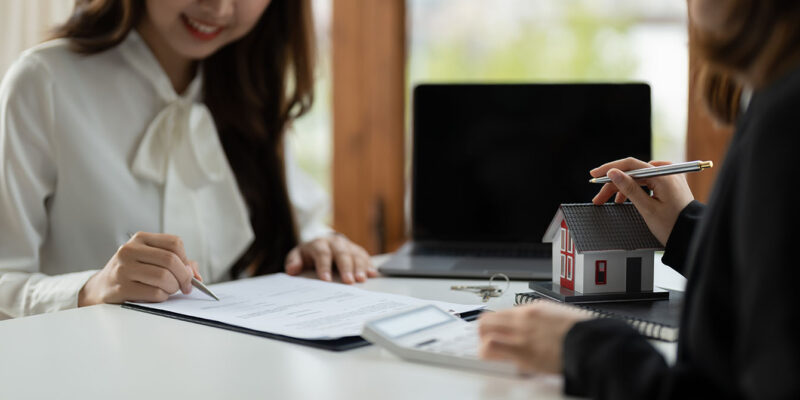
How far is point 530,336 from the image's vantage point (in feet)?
2.00

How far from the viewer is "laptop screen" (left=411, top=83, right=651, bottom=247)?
4.77 ft

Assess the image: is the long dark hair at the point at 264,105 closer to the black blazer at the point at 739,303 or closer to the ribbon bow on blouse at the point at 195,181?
the ribbon bow on blouse at the point at 195,181

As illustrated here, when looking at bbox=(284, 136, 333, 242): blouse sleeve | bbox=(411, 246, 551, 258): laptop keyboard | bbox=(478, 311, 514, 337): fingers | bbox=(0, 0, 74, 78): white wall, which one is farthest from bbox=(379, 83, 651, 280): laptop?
bbox=(0, 0, 74, 78): white wall

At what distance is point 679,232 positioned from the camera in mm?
852

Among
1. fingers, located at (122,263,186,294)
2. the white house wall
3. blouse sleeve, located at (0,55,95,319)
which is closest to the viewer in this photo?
the white house wall

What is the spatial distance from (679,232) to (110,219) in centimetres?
100

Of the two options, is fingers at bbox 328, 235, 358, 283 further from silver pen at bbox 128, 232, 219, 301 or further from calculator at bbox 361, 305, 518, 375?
calculator at bbox 361, 305, 518, 375

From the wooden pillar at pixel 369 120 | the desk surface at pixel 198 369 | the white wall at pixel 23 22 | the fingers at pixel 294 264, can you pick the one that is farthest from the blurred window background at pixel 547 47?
the desk surface at pixel 198 369

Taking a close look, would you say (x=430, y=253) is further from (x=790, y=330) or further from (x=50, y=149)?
(x=790, y=330)

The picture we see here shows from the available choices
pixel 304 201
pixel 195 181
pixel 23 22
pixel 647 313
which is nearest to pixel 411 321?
pixel 647 313

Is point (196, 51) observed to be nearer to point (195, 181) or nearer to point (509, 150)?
point (195, 181)

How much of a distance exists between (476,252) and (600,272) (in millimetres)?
597

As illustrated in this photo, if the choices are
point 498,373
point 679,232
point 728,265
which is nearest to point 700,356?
point 728,265

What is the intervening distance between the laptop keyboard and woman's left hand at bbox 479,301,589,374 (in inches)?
29.5
